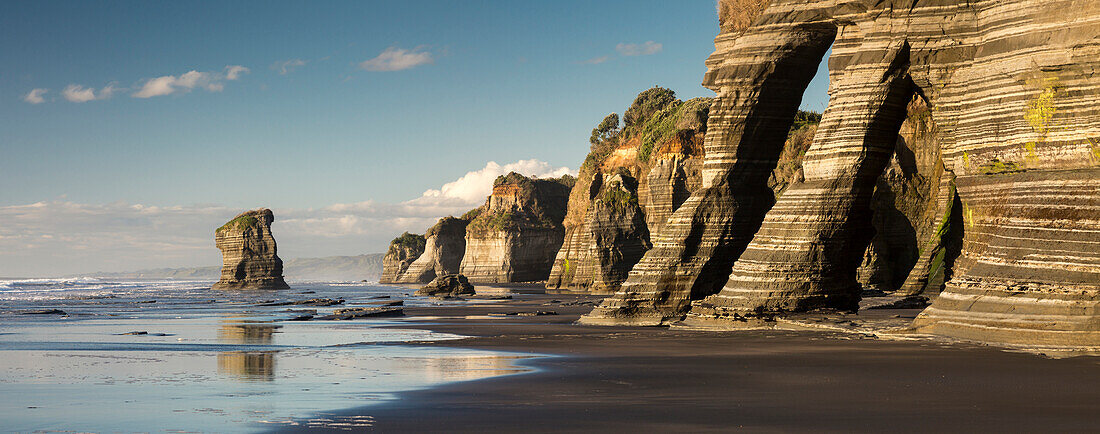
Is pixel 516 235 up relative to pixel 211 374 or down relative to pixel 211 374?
up

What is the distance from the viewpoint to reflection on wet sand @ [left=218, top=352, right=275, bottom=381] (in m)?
17.1

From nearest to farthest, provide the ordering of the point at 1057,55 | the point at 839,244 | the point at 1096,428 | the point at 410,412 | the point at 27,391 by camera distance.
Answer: the point at 1096,428 → the point at 410,412 → the point at 27,391 → the point at 1057,55 → the point at 839,244

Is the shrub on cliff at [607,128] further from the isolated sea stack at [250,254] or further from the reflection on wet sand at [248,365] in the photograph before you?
the reflection on wet sand at [248,365]

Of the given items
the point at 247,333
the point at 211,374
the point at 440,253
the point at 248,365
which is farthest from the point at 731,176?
the point at 440,253

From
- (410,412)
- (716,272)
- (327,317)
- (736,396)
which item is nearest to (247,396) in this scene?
(410,412)

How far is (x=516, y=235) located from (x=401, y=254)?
37474 mm

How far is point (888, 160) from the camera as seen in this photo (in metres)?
26.8

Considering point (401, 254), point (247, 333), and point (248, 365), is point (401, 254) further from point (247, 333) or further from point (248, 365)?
point (248, 365)

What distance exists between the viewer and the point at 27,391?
49.0 ft

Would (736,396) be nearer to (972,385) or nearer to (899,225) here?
(972,385)

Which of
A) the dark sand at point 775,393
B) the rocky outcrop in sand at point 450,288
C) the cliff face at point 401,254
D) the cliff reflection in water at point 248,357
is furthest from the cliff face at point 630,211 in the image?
the cliff face at point 401,254

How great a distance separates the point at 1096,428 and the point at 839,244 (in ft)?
52.7

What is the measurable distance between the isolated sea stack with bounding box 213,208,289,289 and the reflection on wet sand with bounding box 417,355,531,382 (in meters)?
90.5

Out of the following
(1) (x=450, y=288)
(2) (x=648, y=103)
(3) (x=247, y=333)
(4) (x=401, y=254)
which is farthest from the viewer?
(4) (x=401, y=254)
